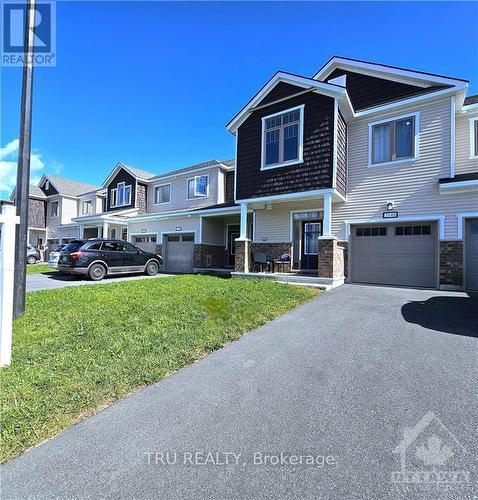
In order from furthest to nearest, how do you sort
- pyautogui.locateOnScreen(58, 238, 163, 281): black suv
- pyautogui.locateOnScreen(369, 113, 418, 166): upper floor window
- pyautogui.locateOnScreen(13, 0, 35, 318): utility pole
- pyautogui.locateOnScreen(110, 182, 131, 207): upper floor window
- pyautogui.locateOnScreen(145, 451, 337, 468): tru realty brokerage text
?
pyautogui.locateOnScreen(110, 182, 131, 207): upper floor window, pyautogui.locateOnScreen(58, 238, 163, 281): black suv, pyautogui.locateOnScreen(369, 113, 418, 166): upper floor window, pyautogui.locateOnScreen(13, 0, 35, 318): utility pole, pyautogui.locateOnScreen(145, 451, 337, 468): tru realty brokerage text

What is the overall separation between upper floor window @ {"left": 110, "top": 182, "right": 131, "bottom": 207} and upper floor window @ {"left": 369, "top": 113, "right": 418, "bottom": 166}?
17.8 meters

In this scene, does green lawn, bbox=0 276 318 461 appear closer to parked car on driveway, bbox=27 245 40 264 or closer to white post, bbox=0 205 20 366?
white post, bbox=0 205 20 366

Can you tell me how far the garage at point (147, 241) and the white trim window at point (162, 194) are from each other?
3.20m

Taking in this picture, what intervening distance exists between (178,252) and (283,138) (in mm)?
9180

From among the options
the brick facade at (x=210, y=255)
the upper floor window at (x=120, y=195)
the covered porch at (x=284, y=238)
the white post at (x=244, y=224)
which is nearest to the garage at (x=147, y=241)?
the brick facade at (x=210, y=255)

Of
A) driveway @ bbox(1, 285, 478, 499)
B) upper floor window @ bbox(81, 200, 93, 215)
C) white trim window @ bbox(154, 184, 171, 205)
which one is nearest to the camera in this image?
driveway @ bbox(1, 285, 478, 499)

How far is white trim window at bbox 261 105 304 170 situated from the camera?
11.6 meters

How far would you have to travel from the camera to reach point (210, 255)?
55.5 feet

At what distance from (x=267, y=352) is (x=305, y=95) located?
10556 millimetres

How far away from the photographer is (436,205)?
10078 mm

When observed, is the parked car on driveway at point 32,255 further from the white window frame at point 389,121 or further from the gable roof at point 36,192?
the white window frame at point 389,121

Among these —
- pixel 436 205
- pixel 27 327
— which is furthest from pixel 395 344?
pixel 436 205

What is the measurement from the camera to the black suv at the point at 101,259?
1243 centimetres

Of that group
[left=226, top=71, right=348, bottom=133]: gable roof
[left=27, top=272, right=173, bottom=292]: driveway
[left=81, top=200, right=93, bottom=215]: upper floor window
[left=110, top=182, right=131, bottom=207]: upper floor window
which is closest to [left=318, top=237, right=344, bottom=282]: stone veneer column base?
[left=226, top=71, right=348, bottom=133]: gable roof
